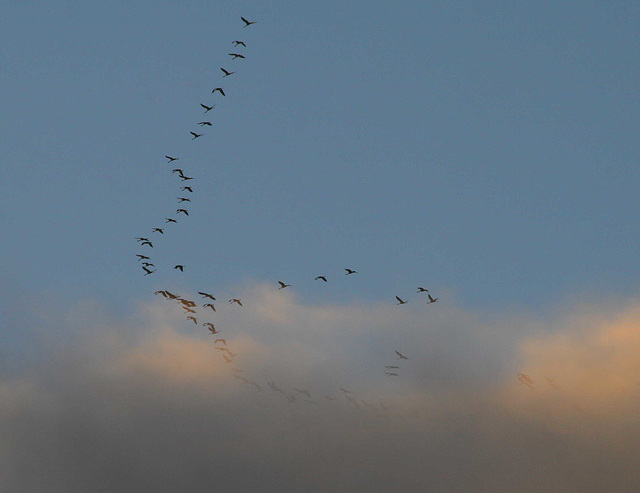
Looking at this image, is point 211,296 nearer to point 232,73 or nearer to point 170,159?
point 170,159

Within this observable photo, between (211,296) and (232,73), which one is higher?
(232,73)

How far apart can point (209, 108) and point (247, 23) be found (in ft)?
54.2

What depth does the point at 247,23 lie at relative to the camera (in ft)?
584

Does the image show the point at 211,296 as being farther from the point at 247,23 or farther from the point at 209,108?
the point at 247,23

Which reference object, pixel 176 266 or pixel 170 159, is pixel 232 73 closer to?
pixel 170 159

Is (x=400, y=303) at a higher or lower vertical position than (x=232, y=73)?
lower

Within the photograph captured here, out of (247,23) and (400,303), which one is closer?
(247,23)

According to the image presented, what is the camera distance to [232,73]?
627ft

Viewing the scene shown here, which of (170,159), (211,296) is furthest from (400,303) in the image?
(170,159)

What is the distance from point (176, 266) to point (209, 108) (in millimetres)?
27481

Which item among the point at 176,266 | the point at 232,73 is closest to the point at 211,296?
the point at 176,266

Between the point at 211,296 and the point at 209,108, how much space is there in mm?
31880

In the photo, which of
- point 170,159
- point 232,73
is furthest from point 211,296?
point 232,73

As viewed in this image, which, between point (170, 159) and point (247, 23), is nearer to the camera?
point (247, 23)
